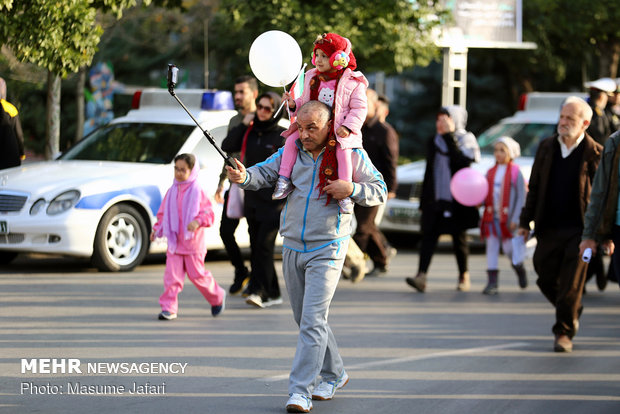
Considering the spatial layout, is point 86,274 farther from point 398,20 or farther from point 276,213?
point 398,20

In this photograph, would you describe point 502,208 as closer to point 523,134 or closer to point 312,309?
point 523,134

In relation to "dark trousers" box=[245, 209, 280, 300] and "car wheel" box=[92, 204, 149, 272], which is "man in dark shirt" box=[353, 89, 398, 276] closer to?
"dark trousers" box=[245, 209, 280, 300]

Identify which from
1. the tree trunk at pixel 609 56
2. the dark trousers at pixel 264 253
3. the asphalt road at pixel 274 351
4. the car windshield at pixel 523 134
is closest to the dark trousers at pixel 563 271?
the asphalt road at pixel 274 351

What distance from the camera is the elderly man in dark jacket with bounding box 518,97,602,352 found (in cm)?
868

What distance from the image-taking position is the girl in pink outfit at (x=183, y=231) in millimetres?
9539

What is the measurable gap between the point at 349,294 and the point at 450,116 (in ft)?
7.48

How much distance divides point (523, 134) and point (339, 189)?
11.9 m

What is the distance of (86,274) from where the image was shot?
12383 mm

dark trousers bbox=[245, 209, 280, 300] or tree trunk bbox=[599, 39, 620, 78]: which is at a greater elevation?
tree trunk bbox=[599, 39, 620, 78]

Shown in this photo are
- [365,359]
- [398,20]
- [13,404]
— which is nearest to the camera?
[13,404]

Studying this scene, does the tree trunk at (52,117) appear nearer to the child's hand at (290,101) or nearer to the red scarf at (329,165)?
the child's hand at (290,101)

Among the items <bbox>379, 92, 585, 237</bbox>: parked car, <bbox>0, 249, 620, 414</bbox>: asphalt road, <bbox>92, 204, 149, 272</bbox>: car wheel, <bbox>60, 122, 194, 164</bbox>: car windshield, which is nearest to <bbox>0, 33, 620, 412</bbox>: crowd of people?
<bbox>0, 249, 620, 414</bbox>: asphalt road

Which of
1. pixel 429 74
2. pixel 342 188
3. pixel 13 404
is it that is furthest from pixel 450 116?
pixel 429 74

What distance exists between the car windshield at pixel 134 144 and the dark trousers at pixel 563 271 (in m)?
5.55
